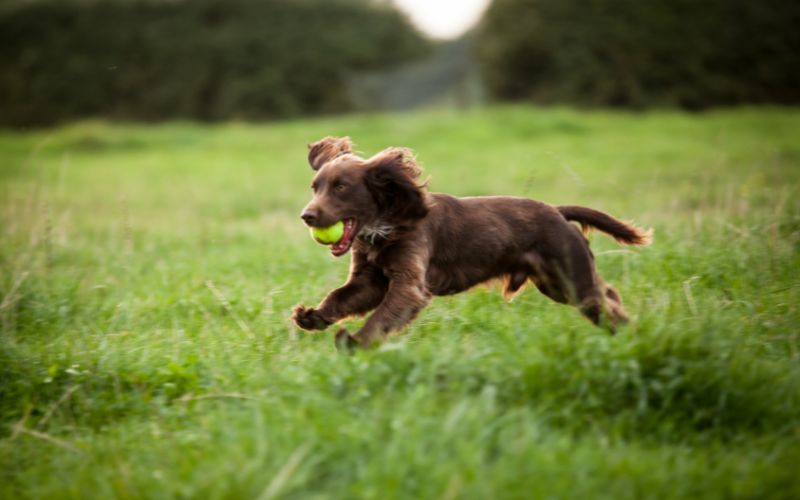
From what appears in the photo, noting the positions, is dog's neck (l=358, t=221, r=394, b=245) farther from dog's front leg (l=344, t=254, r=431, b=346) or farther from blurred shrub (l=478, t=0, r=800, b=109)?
blurred shrub (l=478, t=0, r=800, b=109)

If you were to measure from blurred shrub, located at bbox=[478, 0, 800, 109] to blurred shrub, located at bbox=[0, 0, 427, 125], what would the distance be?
739cm

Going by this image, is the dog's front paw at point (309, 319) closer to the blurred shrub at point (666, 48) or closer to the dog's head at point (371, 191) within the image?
the dog's head at point (371, 191)

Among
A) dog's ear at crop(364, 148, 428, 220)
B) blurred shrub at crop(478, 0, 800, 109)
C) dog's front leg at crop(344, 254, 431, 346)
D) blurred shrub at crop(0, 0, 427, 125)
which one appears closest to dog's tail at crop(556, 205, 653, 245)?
dog's ear at crop(364, 148, 428, 220)

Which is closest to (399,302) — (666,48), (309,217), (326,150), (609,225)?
(309,217)

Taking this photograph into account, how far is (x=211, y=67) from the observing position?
80.9 ft

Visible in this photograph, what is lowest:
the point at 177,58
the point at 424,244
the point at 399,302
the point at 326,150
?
the point at 399,302

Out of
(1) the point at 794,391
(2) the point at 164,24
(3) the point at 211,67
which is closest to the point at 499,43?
(3) the point at 211,67

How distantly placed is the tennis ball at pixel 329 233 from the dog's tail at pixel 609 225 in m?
1.51

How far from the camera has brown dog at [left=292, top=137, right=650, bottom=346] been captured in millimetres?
3980

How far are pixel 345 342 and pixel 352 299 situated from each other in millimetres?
488

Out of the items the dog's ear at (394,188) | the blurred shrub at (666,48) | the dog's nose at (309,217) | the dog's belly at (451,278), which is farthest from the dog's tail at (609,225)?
the blurred shrub at (666,48)

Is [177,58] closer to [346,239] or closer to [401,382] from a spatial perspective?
[346,239]

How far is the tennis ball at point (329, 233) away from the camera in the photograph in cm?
388

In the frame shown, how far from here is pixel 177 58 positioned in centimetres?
2483
